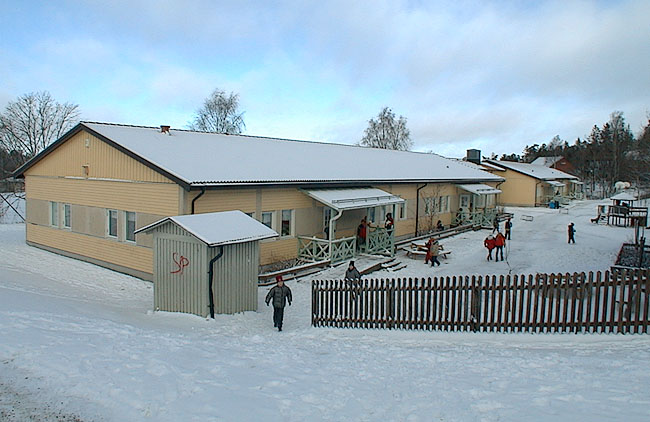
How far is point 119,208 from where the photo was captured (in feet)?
55.6

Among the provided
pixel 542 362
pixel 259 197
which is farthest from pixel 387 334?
pixel 259 197

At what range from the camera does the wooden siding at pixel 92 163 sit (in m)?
16.1

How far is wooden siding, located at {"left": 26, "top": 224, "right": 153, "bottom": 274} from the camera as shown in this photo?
1620 centimetres

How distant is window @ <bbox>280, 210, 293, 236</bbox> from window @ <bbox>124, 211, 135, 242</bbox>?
17.9 ft

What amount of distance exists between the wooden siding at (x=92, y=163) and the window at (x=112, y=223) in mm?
1355

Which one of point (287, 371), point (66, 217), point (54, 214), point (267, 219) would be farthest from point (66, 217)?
point (287, 371)

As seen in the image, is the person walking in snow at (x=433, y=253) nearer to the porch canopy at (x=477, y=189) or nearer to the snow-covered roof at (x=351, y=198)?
the snow-covered roof at (x=351, y=198)

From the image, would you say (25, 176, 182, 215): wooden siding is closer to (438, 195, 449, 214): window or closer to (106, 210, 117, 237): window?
(106, 210, 117, 237): window

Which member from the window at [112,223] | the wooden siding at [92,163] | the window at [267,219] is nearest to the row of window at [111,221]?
the window at [112,223]

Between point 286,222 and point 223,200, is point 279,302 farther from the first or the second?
point 286,222

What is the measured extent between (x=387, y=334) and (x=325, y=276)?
21.7 ft

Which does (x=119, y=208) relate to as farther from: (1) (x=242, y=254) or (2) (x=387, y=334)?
(2) (x=387, y=334)

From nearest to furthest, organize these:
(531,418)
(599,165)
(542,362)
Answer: (531,418) → (542,362) → (599,165)

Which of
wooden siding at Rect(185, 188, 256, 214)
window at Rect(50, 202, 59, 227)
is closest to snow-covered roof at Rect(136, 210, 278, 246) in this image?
wooden siding at Rect(185, 188, 256, 214)
